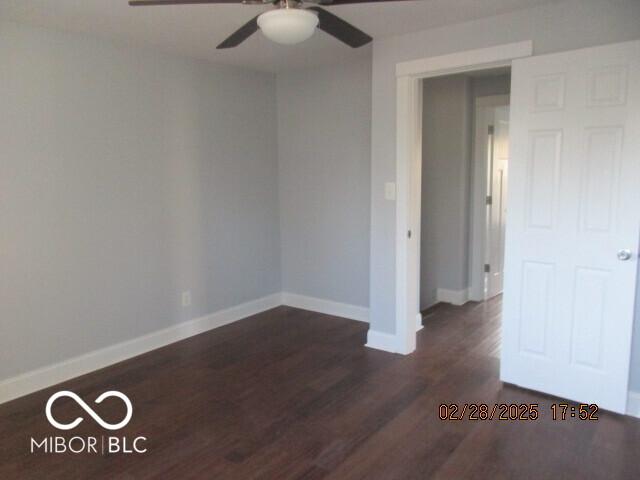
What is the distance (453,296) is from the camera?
16.2 ft

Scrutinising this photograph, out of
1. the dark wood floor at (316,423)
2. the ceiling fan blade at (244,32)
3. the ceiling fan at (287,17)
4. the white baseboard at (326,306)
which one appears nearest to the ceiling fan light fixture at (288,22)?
the ceiling fan at (287,17)

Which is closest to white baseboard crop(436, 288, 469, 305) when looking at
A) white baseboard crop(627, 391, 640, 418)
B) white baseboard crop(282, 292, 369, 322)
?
white baseboard crop(282, 292, 369, 322)

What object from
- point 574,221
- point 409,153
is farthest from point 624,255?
point 409,153

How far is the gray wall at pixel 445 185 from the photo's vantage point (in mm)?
4727

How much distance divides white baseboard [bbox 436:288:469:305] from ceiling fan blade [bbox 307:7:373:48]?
318 centimetres

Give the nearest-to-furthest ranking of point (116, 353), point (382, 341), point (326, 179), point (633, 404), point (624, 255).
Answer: point (624, 255) < point (633, 404) < point (116, 353) < point (382, 341) < point (326, 179)

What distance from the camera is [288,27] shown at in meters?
1.83

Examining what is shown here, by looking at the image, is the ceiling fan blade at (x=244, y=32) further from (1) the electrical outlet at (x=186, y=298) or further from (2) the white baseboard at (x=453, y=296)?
(2) the white baseboard at (x=453, y=296)

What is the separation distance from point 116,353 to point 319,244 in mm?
1970

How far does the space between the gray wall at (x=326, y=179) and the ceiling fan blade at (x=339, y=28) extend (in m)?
1.91

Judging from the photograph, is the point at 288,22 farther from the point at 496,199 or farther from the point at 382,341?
the point at 496,199

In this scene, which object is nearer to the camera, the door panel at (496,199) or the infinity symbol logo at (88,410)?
the infinity symbol logo at (88,410)

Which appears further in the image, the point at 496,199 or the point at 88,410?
the point at 496,199

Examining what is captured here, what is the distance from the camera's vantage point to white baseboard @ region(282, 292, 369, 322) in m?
4.45
